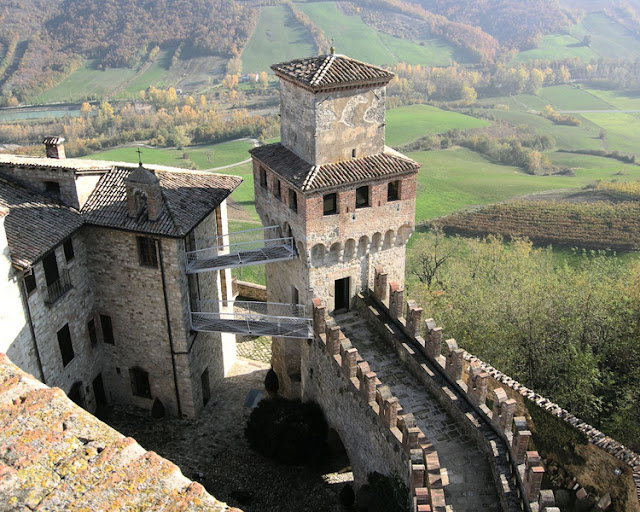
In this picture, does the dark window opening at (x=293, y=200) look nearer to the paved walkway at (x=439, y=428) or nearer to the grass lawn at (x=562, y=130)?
the paved walkway at (x=439, y=428)

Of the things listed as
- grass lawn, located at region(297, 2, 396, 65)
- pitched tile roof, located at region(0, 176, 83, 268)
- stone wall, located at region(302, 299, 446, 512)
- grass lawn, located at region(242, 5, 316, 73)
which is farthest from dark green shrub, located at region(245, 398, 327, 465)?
grass lawn, located at region(297, 2, 396, 65)

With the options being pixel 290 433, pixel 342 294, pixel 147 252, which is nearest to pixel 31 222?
pixel 147 252

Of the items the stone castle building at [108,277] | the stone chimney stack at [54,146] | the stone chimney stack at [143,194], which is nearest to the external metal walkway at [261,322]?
the stone castle building at [108,277]

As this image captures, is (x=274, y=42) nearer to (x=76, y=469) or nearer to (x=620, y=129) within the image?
(x=620, y=129)

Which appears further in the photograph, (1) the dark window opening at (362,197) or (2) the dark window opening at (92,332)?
(2) the dark window opening at (92,332)

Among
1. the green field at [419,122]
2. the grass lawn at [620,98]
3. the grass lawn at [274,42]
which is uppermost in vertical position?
the grass lawn at [274,42]

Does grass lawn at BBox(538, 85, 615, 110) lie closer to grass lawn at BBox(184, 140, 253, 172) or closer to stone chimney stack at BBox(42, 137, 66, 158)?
grass lawn at BBox(184, 140, 253, 172)
